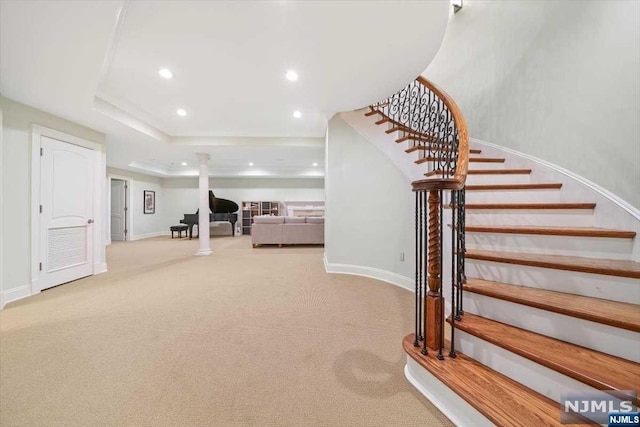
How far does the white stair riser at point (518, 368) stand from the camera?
1090 millimetres

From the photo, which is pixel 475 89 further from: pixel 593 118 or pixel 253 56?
pixel 253 56

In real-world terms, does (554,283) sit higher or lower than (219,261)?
higher

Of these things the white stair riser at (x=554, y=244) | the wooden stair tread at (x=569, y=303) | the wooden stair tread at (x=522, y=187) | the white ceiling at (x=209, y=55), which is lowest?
the wooden stair tread at (x=569, y=303)

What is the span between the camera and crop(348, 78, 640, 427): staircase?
1100 mm

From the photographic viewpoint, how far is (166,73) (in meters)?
2.75

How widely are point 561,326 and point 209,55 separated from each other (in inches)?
138

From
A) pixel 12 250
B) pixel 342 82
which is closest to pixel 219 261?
pixel 12 250

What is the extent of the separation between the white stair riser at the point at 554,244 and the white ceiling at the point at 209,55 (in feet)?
5.95

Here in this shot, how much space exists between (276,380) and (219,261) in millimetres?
3928

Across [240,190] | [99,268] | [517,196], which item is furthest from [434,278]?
[240,190]

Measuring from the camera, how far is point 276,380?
153 centimetres

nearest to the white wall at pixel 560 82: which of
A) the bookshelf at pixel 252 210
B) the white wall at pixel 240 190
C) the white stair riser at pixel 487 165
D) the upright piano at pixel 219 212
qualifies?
the white stair riser at pixel 487 165

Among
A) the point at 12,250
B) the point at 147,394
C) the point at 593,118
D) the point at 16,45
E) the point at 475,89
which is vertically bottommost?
the point at 147,394

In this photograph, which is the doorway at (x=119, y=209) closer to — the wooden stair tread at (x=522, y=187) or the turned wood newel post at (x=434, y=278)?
the turned wood newel post at (x=434, y=278)
